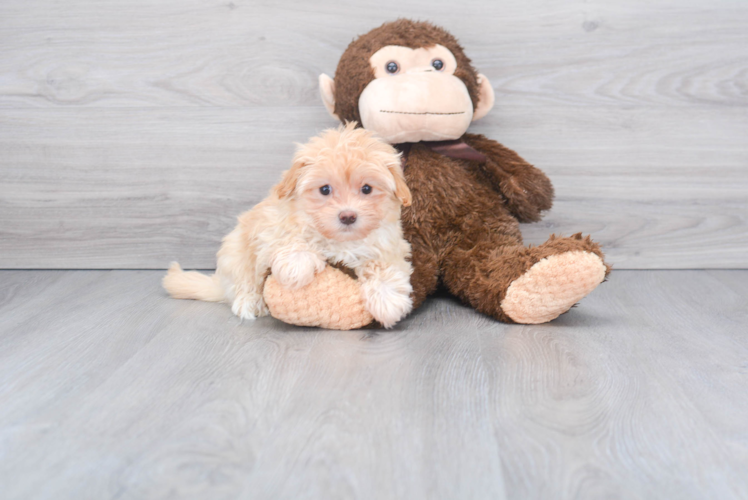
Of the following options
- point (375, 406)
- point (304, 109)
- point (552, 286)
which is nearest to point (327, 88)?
point (304, 109)

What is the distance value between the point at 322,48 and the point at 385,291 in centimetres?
69

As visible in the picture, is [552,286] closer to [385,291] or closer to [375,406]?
[385,291]

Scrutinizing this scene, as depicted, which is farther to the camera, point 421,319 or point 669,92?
point 669,92

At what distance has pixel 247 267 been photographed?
3.41 feet

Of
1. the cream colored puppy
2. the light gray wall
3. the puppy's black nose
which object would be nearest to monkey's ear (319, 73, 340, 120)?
the light gray wall

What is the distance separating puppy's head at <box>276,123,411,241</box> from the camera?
94 cm

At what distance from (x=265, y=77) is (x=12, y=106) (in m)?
0.63

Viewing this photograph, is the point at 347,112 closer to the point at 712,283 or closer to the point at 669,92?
the point at 669,92

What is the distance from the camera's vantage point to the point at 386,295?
0.97 meters

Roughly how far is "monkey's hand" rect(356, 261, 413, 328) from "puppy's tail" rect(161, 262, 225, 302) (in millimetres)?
349

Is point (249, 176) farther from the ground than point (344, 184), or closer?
closer

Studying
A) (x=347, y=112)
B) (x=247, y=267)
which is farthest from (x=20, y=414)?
→ (x=347, y=112)

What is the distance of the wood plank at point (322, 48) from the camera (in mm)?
1358

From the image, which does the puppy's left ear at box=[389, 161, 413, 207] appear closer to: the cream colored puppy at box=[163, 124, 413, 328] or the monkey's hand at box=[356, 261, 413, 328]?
the cream colored puppy at box=[163, 124, 413, 328]
